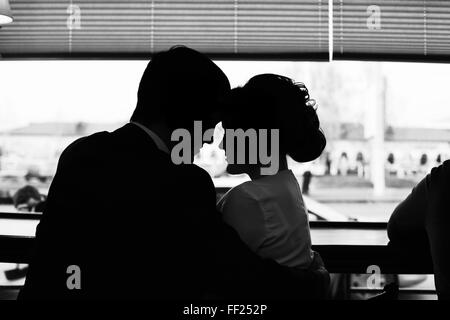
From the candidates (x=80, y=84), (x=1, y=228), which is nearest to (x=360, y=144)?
(x=80, y=84)

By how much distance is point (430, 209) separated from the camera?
1295mm

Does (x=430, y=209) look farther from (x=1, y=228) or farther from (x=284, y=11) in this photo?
(x=284, y=11)

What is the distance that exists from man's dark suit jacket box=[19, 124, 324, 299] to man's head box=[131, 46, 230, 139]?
113 millimetres

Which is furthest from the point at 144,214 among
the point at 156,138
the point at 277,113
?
the point at 277,113

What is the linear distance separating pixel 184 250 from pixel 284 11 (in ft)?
8.22

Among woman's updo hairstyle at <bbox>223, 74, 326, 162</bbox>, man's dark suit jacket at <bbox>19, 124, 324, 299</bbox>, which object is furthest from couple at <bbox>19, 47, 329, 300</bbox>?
woman's updo hairstyle at <bbox>223, 74, 326, 162</bbox>

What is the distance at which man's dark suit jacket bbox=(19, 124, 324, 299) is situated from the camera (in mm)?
921

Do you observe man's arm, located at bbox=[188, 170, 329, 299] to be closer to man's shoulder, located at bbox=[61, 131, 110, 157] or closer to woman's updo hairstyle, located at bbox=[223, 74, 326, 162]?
man's shoulder, located at bbox=[61, 131, 110, 157]

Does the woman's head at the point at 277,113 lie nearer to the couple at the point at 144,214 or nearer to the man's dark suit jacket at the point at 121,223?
the couple at the point at 144,214

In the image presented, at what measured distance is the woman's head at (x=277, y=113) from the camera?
4.09 ft

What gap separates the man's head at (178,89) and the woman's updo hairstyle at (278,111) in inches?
7.2

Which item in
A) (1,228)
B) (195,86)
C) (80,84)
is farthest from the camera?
(80,84)

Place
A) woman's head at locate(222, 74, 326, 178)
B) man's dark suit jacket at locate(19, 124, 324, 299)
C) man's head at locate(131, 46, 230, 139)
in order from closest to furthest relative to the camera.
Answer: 1. man's dark suit jacket at locate(19, 124, 324, 299)
2. man's head at locate(131, 46, 230, 139)
3. woman's head at locate(222, 74, 326, 178)

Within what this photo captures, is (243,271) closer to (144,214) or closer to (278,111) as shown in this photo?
(144,214)
